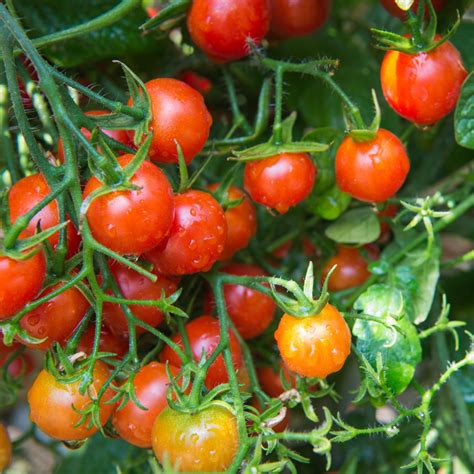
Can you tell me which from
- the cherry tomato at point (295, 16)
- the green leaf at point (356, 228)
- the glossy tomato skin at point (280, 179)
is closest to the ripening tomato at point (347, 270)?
the green leaf at point (356, 228)

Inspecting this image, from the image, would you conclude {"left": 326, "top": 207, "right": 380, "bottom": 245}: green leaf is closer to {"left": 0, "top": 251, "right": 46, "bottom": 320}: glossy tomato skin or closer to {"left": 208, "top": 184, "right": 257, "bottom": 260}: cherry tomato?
{"left": 208, "top": 184, "right": 257, "bottom": 260}: cherry tomato

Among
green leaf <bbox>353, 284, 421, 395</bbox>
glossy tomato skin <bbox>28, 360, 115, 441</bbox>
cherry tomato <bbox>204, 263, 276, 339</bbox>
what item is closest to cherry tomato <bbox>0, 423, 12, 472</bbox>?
glossy tomato skin <bbox>28, 360, 115, 441</bbox>

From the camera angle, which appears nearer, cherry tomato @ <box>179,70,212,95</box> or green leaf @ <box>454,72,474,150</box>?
green leaf @ <box>454,72,474,150</box>

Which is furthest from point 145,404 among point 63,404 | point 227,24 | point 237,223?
point 227,24

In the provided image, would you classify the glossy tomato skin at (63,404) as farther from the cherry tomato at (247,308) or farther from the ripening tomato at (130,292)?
the cherry tomato at (247,308)

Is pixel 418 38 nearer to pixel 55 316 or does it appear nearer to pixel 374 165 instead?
pixel 374 165

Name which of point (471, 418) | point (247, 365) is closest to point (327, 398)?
point (471, 418)
